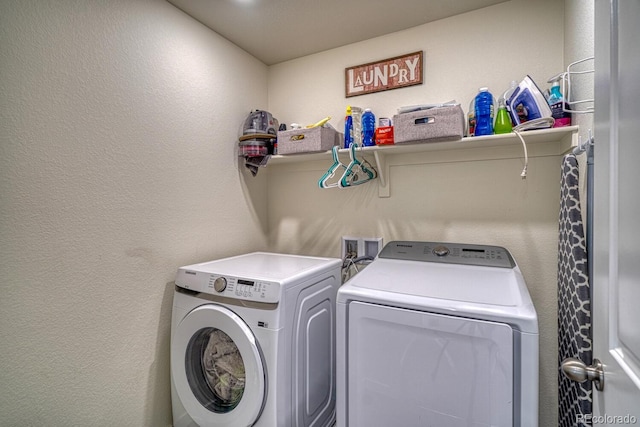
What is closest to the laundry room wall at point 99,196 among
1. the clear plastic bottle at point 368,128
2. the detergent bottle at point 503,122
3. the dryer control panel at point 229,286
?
the dryer control panel at point 229,286

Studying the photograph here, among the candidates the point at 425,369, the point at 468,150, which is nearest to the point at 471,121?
the point at 468,150

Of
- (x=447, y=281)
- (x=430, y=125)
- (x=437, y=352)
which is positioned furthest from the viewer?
(x=430, y=125)

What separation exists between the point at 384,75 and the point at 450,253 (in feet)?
3.99

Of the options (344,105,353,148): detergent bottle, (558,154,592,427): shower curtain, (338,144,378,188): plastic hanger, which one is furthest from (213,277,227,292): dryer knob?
(558,154,592,427): shower curtain

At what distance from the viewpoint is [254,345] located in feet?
4.35

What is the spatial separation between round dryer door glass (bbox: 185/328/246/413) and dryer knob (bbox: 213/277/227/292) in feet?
0.78

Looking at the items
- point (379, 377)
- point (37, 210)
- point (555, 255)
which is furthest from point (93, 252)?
point (555, 255)

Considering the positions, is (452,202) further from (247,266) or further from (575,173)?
(247,266)

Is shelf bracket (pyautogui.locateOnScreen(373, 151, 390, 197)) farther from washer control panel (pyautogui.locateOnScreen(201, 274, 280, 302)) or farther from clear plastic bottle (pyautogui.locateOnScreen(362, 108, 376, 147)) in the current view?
washer control panel (pyautogui.locateOnScreen(201, 274, 280, 302))

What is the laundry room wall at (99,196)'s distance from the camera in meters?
1.14

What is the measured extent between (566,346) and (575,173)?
706mm

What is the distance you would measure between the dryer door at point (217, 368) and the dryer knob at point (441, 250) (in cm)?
104

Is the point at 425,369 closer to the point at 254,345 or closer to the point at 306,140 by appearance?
the point at 254,345

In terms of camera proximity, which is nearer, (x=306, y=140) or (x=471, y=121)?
(x=471, y=121)
